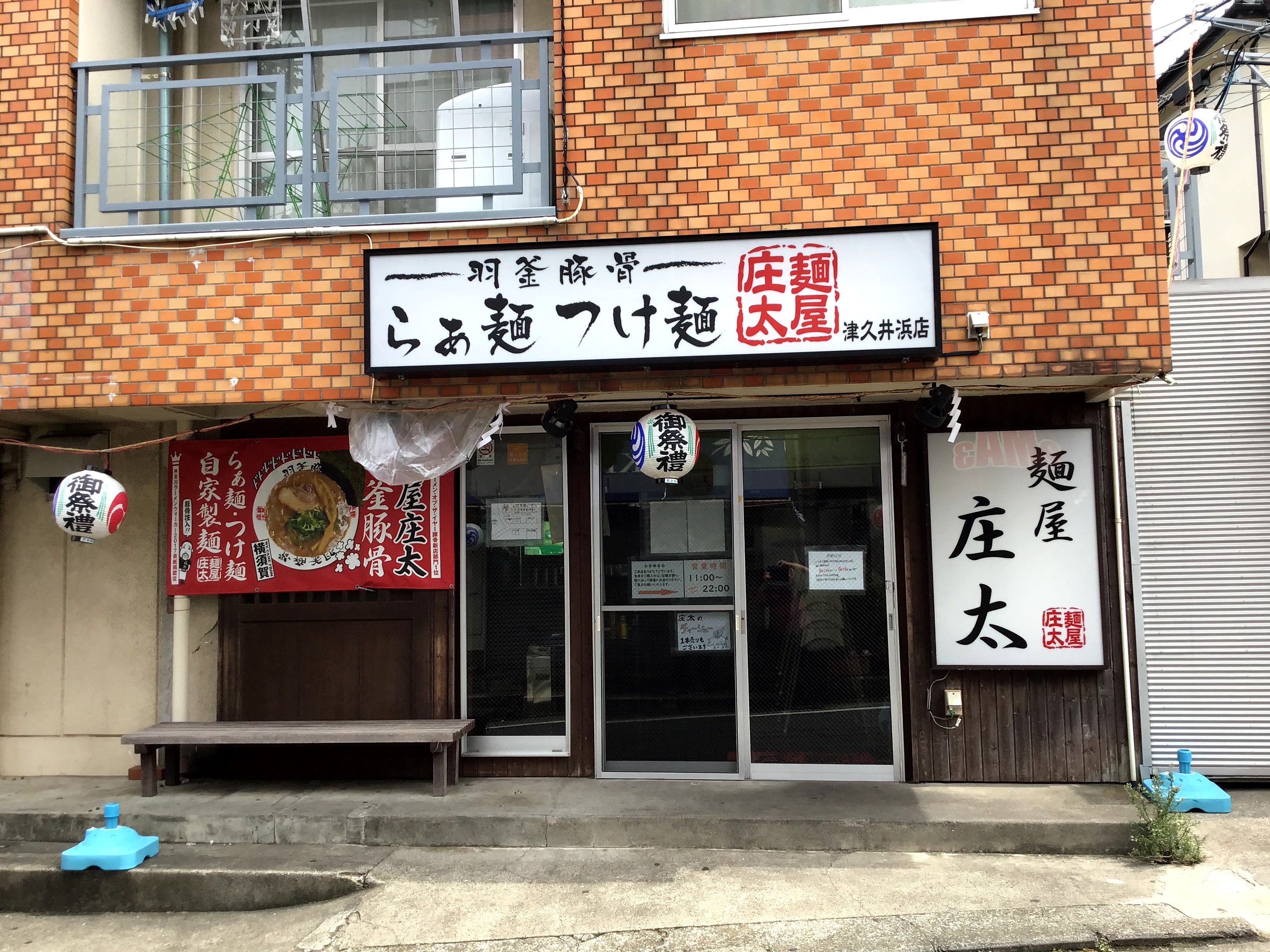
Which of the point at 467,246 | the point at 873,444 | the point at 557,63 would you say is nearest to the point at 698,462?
the point at 873,444

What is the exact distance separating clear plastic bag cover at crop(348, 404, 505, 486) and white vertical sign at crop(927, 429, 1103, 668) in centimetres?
356

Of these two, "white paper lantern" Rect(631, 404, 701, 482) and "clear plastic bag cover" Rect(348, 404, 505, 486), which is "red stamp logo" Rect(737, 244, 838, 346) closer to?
"white paper lantern" Rect(631, 404, 701, 482)

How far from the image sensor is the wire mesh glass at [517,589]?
7.35 metres

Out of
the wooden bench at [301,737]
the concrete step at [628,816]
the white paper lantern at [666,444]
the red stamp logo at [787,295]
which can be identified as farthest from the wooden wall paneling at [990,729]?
the wooden bench at [301,737]

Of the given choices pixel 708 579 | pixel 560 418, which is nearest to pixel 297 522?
pixel 560 418

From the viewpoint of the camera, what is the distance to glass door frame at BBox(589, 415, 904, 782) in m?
7.07

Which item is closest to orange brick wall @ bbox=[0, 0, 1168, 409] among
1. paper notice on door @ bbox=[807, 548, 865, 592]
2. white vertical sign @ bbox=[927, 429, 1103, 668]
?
white vertical sign @ bbox=[927, 429, 1103, 668]

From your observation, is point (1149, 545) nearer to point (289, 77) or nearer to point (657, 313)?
point (657, 313)

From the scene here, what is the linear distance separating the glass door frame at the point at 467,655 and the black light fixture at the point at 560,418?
875 millimetres

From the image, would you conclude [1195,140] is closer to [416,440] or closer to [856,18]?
[856,18]

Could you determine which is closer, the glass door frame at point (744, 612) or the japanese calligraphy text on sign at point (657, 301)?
the japanese calligraphy text on sign at point (657, 301)

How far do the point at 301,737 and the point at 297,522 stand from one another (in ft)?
5.79

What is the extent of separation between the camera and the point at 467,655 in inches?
292

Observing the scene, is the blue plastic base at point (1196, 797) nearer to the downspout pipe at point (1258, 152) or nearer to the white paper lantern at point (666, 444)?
the white paper lantern at point (666, 444)
